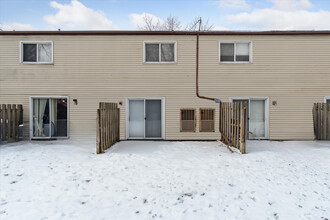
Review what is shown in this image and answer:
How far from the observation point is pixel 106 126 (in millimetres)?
7566

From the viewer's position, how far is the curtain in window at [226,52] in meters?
9.76

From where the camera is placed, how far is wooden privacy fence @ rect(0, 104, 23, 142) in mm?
8727

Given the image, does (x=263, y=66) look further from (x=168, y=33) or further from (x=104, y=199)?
(x=104, y=199)

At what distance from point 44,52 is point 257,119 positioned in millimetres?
11298

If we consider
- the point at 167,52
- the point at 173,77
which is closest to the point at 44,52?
the point at 167,52

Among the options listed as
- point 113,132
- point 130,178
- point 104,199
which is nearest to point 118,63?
point 113,132

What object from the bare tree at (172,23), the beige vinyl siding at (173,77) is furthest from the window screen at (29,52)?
the bare tree at (172,23)

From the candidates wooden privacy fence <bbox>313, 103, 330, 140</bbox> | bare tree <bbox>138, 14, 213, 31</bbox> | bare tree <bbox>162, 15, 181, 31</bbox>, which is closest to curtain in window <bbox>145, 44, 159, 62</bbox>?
wooden privacy fence <bbox>313, 103, 330, 140</bbox>

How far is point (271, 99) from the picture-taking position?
377 inches

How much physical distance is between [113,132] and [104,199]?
4.63m

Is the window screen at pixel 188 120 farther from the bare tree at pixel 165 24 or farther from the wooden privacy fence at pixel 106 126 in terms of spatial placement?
the bare tree at pixel 165 24

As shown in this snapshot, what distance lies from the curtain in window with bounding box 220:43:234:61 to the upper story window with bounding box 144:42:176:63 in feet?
8.16

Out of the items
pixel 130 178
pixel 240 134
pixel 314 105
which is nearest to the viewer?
pixel 130 178

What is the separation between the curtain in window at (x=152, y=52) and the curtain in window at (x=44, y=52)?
16.1 feet
